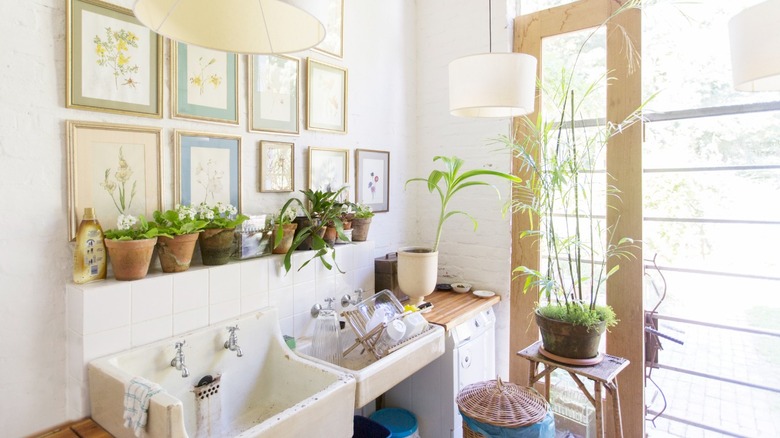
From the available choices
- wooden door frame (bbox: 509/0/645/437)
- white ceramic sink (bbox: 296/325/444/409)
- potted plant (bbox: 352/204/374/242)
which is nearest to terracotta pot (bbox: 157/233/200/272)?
white ceramic sink (bbox: 296/325/444/409)

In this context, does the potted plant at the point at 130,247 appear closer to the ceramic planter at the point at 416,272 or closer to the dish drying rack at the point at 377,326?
the dish drying rack at the point at 377,326

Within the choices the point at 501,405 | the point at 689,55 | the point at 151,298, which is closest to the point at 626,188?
the point at 689,55

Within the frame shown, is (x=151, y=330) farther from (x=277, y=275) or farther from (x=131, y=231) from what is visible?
(x=277, y=275)

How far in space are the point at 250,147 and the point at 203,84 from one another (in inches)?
13.0

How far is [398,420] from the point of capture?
220 centimetres

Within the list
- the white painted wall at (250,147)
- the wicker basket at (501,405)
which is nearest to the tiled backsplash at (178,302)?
the white painted wall at (250,147)

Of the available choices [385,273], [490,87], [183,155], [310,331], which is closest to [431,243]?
[385,273]

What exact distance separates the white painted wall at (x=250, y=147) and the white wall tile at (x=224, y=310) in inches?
17.7

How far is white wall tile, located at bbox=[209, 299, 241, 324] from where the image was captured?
5.29 ft

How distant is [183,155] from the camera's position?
5.43 feet

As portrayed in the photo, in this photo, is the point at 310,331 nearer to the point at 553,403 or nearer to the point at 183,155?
the point at 183,155

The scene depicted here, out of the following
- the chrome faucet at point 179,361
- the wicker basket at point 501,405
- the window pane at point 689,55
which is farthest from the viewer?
the window pane at point 689,55

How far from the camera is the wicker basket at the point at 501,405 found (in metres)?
1.69

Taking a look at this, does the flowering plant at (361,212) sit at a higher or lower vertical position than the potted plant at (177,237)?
higher
